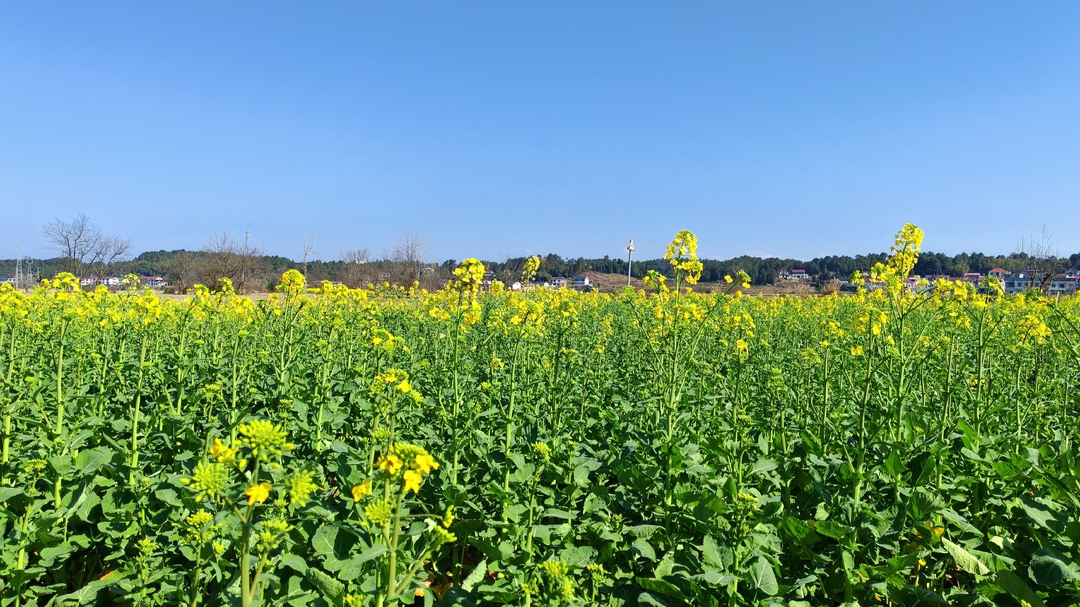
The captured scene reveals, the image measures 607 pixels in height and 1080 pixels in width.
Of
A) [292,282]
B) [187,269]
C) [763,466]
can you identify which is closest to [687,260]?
[763,466]

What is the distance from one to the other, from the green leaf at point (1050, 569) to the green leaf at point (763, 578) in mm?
979

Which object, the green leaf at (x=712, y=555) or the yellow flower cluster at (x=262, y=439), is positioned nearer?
the yellow flower cluster at (x=262, y=439)

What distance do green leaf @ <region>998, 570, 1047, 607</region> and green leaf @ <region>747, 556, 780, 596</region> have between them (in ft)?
2.72

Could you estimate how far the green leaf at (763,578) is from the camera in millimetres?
2286

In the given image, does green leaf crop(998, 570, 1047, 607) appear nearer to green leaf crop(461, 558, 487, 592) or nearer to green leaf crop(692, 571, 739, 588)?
green leaf crop(692, 571, 739, 588)

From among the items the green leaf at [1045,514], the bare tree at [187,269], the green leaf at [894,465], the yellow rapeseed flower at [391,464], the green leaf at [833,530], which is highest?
the bare tree at [187,269]

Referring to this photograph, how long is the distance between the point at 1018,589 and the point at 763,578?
91 cm

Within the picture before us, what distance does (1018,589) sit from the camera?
→ 2.10 metres

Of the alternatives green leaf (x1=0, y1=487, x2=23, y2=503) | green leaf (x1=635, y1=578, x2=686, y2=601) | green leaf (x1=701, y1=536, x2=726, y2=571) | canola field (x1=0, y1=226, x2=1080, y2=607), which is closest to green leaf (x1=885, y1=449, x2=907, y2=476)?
canola field (x1=0, y1=226, x2=1080, y2=607)

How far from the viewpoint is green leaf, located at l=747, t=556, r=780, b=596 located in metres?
2.29

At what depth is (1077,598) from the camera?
204 cm

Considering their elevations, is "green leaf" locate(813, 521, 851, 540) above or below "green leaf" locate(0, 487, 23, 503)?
below

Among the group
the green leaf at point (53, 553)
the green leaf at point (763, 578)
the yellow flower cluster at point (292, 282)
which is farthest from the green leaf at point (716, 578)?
the yellow flower cluster at point (292, 282)

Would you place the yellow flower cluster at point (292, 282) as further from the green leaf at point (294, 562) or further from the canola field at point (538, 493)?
the green leaf at point (294, 562)
